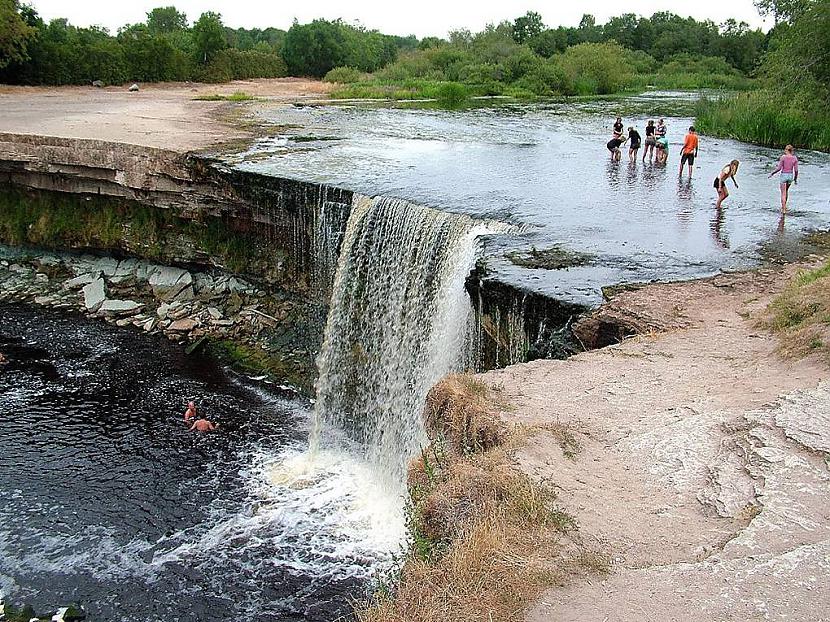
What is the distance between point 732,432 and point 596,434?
42.6 inches

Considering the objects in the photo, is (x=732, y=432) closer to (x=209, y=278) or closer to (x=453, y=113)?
(x=209, y=278)

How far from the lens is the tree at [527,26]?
77.4 meters

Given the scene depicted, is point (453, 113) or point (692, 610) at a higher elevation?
point (453, 113)

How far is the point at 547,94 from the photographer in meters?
46.0

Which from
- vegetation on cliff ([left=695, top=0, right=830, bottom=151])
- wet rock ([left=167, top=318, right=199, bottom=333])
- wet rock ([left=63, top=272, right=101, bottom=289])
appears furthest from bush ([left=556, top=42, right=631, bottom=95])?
wet rock ([left=167, top=318, right=199, bottom=333])

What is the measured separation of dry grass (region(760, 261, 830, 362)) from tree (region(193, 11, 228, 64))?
52.6 metres

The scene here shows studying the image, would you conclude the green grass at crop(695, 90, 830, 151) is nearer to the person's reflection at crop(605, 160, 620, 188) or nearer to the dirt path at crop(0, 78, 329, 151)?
the person's reflection at crop(605, 160, 620, 188)

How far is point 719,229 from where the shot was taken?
543 inches

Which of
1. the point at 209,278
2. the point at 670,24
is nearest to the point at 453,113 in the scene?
the point at 209,278

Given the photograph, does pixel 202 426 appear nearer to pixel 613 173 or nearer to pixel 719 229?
pixel 719 229

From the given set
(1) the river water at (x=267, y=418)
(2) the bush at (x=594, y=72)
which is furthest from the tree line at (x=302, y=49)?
(1) the river water at (x=267, y=418)

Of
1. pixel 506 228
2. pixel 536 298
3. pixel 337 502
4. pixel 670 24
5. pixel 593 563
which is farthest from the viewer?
pixel 670 24

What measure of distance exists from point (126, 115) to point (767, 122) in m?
21.8

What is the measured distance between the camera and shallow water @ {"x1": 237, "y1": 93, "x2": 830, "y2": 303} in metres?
11.9
